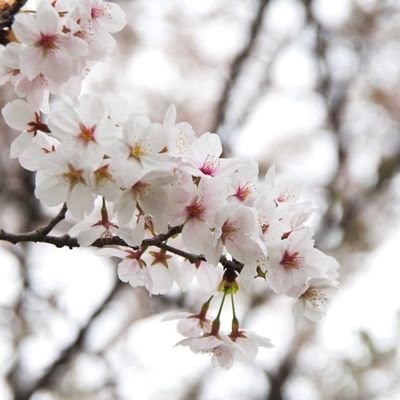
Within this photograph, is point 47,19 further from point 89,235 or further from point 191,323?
point 191,323

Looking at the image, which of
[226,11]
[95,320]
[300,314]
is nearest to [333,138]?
[226,11]

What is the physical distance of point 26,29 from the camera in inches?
41.8

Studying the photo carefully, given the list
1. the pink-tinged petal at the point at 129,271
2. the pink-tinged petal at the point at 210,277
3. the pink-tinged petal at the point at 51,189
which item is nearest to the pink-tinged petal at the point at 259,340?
the pink-tinged petal at the point at 210,277

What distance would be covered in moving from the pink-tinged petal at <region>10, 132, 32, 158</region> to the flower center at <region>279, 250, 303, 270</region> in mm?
440

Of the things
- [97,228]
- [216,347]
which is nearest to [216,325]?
[216,347]

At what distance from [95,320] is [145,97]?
2.30 metres

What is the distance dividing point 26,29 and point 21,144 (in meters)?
0.19

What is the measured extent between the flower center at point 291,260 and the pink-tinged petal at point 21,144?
44 cm

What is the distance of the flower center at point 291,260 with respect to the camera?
108 cm

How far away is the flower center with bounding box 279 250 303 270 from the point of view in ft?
3.54

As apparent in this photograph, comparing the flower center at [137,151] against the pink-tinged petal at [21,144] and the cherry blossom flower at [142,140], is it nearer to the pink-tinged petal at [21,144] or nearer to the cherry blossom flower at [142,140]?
the cherry blossom flower at [142,140]

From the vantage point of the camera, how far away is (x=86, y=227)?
1120mm

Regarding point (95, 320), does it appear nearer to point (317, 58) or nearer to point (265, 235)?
point (317, 58)

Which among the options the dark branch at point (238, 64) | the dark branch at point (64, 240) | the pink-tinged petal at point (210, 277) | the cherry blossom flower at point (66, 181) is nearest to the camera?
the cherry blossom flower at point (66, 181)
